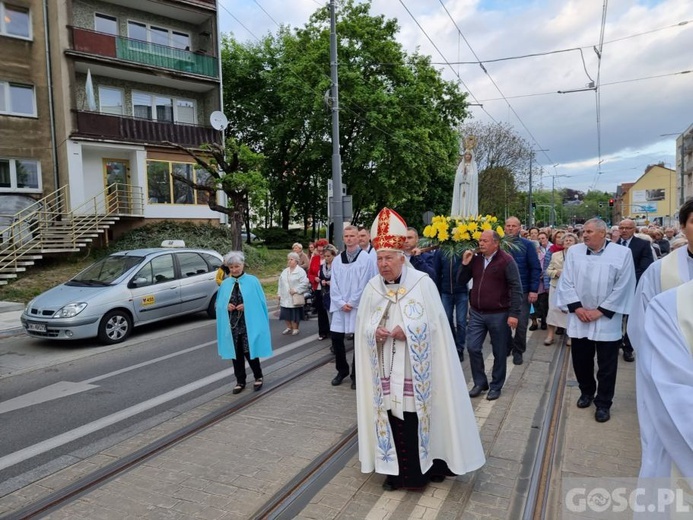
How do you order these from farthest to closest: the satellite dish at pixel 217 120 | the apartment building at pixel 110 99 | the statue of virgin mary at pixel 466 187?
the satellite dish at pixel 217 120
the apartment building at pixel 110 99
the statue of virgin mary at pixel 466 187

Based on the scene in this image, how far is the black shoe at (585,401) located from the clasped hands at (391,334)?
2.88 metres

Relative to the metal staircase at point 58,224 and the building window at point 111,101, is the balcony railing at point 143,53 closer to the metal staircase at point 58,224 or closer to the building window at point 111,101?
the building window at point 111,101

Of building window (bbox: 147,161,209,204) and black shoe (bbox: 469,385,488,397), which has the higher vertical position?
building window (bbox: 147,161,209,204)

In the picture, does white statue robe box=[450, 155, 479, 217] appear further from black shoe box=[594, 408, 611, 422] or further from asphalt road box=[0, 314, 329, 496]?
black shoe box=[594, 408, 611, 422]

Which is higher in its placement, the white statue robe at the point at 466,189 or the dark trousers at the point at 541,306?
the white statue robe at the point at 466,189

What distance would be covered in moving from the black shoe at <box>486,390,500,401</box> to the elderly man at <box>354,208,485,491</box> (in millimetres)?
2015

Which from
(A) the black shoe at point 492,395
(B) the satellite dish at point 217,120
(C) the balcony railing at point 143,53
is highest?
(C) the balcony railing at point 143,53

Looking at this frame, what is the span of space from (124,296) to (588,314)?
8109 mm

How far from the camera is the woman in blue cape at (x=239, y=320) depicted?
5.89 m

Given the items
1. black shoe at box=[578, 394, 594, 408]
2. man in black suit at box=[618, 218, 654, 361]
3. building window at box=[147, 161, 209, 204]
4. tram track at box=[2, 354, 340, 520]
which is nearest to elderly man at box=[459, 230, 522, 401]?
black shoe at box=[578, 394, 594, 408]

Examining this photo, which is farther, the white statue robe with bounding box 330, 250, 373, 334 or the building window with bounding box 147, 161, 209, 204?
the building window with bounding box 147, 161, 209, 204

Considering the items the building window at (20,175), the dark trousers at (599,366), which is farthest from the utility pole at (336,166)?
the building window at (20,175)

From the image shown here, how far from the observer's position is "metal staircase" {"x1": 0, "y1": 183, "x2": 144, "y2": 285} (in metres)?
15.8

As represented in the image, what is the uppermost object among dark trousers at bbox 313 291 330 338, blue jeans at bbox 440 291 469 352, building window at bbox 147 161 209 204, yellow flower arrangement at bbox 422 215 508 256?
building window at bbox 147 161 209 204
